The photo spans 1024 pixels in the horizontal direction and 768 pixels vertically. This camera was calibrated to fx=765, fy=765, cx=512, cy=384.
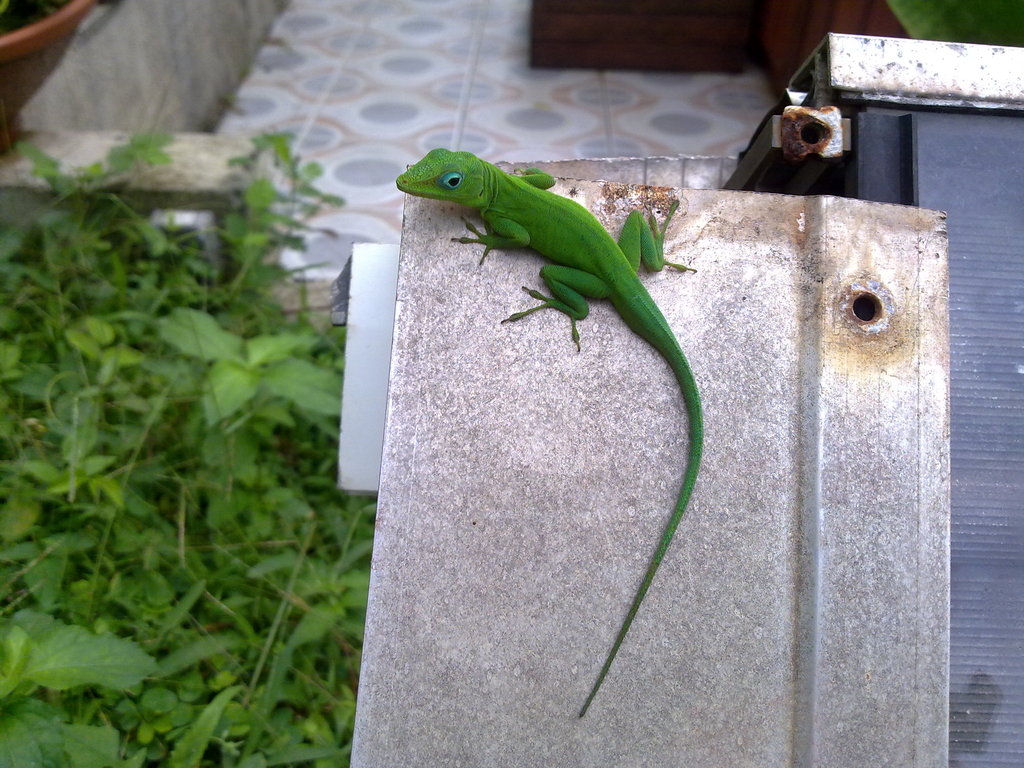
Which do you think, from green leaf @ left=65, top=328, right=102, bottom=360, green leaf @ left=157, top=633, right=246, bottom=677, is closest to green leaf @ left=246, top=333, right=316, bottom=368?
green leaf @ left=65, top=328, right=102, bottom=360

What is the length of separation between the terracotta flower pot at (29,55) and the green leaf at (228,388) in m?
1.65

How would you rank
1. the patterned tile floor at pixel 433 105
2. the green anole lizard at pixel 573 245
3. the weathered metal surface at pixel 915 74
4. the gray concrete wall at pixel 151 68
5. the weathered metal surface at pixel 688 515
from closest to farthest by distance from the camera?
1. the weathered metal surface at pixel 688 515
2. the green anole lizard at pixel 573 245
3. the weathered metal surface at pixel 915 74
4. the gray concrete wall at pixel 151 68
5. the patterned tile floor at pixel 433 105

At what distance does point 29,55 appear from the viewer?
118 inches

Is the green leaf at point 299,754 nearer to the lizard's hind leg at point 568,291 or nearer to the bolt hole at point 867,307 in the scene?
the lizard's hind leg at point 568,291

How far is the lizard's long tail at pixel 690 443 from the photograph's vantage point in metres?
1.25

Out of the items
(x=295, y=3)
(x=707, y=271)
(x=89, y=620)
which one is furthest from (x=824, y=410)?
(x=295, y=3)

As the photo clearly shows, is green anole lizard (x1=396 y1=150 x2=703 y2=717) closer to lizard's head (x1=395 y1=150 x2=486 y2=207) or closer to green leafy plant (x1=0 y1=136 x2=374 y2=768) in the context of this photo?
lizard's head (x1=395 y1=150 x2=486 y2=207)

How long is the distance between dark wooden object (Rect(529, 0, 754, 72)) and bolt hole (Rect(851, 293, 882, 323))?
5.16 metres

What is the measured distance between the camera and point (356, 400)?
5.61 feet

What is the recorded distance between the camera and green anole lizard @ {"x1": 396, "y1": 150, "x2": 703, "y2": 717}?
136 cm

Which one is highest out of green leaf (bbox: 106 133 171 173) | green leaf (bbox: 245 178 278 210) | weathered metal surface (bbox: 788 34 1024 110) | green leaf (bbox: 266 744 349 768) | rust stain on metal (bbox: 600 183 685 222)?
weathered metal surface (bbox: 788 34 1024 110)

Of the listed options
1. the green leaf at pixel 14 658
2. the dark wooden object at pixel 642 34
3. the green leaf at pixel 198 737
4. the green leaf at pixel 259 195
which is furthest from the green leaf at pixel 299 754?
the dark wooden object at pixel 642 34

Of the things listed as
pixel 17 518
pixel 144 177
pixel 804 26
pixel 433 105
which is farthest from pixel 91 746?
pixel 804 26

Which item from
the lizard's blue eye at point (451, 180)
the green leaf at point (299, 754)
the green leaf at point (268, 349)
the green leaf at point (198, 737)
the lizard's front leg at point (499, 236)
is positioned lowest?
the green leaf at point (299, 754)
